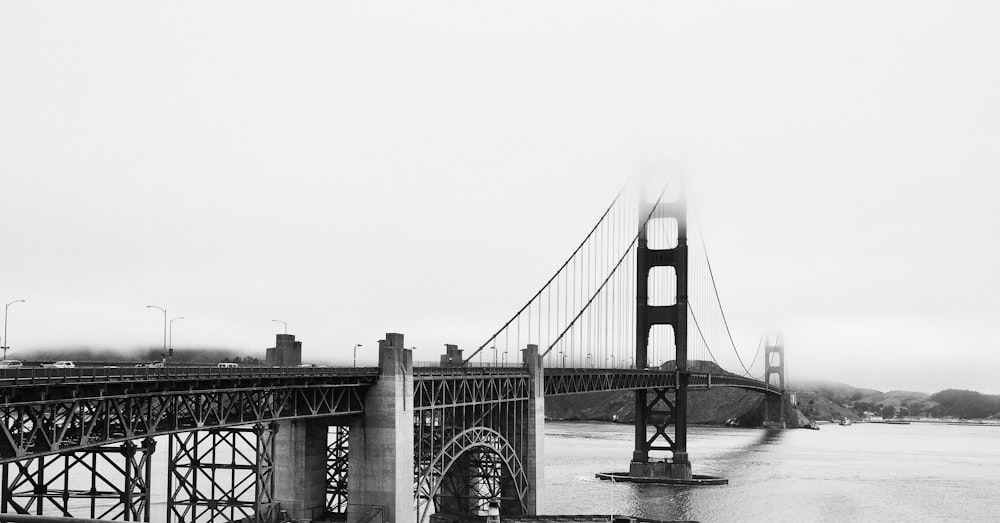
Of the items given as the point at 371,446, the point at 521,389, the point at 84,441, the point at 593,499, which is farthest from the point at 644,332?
the point at 84,441

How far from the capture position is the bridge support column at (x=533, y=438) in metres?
66.3

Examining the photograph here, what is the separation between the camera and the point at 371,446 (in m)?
46.8

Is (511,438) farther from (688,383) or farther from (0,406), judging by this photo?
(688,383)

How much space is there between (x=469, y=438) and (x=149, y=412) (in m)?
27.2

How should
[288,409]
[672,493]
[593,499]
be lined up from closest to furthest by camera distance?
[288,409] → [593,499] → [672,493]

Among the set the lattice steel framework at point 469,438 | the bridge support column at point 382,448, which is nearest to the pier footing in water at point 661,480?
the lattice steel framework at point 469,438

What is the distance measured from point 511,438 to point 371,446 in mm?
20116

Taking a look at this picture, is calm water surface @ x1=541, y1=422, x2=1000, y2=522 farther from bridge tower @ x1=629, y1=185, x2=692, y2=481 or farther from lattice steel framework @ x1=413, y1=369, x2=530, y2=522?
lattice steel framework @ x1=413, y1=369, x2=530, y2=522

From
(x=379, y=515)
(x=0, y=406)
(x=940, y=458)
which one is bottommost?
(x=940, y=458)

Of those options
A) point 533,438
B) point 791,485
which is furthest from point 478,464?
point 791,485

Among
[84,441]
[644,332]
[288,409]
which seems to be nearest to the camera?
[84,441]

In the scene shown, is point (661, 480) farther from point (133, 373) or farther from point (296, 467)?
point (133, 373)

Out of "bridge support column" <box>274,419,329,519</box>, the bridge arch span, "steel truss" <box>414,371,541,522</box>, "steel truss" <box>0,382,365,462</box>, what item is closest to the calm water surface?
the bridge arch span

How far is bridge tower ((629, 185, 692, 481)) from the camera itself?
97.6 metres
